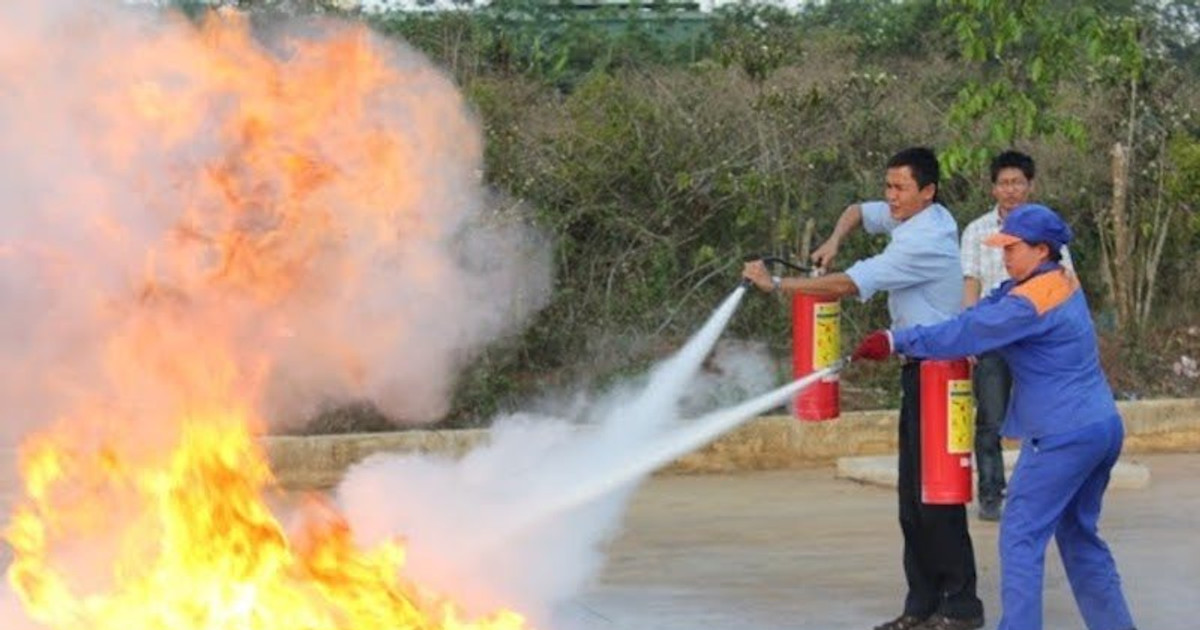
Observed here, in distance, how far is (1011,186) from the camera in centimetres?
924

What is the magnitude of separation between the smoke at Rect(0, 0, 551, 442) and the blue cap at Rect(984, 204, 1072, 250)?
2253mm

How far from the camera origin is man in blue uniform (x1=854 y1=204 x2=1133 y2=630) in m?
7.44

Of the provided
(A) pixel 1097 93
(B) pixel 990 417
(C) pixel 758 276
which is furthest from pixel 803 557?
(A) pixel 1097 93

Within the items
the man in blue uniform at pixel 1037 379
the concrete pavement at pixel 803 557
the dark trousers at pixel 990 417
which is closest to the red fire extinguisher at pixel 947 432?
the man in blue uniform at pixel 1037 379

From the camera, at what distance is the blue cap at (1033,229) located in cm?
752

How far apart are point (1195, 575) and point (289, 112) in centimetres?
428

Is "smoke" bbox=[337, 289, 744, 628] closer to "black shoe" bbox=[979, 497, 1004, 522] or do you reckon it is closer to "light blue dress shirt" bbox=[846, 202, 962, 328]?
"light blue dress shirt" bbox=[846, 202, 962, 328]

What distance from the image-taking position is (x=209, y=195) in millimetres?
7355

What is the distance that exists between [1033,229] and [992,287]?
2.49m

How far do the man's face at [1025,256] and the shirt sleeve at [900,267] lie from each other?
2.19 feet

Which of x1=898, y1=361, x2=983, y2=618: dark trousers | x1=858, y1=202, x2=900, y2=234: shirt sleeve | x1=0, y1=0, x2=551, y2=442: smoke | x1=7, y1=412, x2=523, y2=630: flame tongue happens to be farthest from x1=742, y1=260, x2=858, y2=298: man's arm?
x1=7, y1=412, x2=523, y2=630: flame tongue

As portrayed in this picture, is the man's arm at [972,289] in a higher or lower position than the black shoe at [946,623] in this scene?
higher

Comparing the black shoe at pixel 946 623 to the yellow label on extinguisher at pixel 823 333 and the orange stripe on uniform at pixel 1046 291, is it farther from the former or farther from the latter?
the orange stripe on uniform at pixel 1046 291

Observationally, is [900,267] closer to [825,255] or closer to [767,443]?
[825,255]
